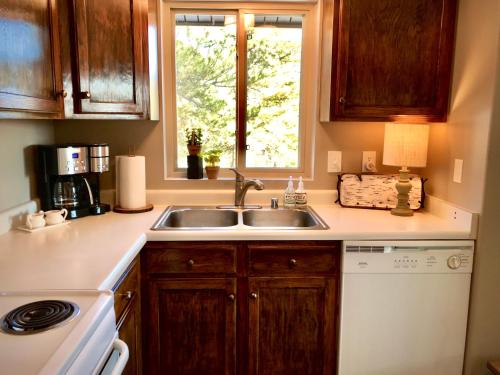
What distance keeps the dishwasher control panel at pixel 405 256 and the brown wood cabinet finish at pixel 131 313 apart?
36.0 inches

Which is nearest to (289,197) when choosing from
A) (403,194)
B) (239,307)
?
(403,194)

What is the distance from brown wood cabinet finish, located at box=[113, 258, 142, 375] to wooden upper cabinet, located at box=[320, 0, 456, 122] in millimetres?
1249

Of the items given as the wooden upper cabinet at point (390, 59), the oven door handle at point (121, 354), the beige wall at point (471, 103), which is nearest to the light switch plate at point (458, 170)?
the beige wall at point (471, 103)

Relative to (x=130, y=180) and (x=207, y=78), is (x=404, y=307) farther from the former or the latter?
(x=207, y=78)

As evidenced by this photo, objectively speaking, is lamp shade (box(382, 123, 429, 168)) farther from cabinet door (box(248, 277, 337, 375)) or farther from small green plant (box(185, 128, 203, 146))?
small green plant (box(185, 128, 203, 146))

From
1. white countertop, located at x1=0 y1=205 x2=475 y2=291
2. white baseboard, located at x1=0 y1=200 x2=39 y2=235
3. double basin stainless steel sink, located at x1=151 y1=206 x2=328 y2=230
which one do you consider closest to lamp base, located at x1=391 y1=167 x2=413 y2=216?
white countertop, located at x1=0 y1=205 x2=475 y2=291

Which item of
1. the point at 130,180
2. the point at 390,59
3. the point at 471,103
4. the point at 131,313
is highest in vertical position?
the point at 390,59

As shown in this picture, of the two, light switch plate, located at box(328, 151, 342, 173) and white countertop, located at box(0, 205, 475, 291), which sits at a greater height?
light switch plate, located at box(328, 151, 342, 173)

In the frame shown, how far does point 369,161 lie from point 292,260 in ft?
2.98

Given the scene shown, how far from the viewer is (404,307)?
182 cm

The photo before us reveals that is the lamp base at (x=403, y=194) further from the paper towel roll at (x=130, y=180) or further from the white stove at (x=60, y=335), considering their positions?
the white stove at (x=60, y=335)

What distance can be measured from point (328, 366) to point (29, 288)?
136cm

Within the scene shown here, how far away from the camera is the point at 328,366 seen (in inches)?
73.4

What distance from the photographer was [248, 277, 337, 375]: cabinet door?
1812mm
